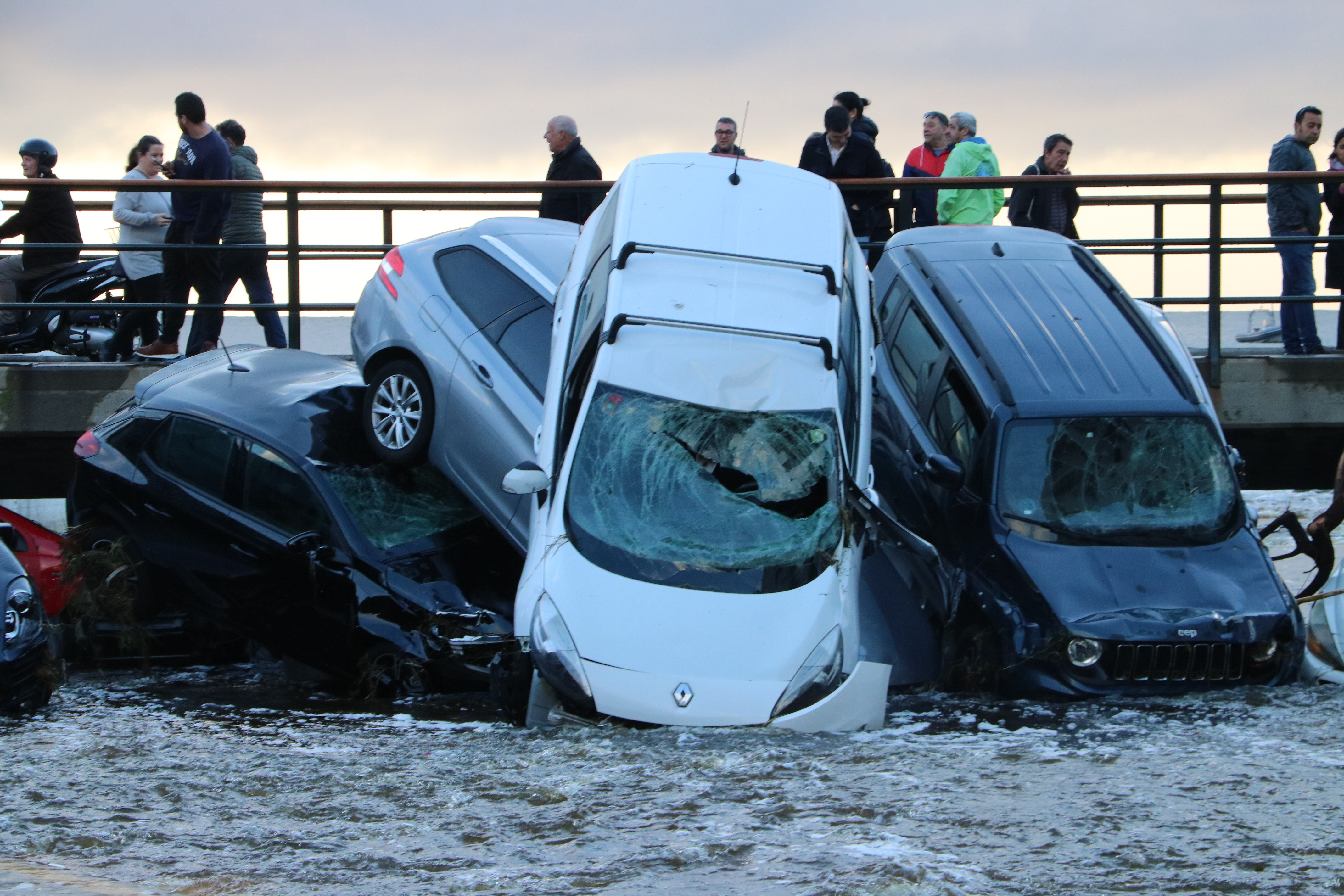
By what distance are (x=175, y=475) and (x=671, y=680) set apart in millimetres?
3907

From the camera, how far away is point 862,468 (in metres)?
7.58

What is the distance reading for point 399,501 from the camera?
855 centimetres

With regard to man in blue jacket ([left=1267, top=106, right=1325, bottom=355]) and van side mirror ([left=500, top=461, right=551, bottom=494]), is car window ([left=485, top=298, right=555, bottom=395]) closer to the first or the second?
van side mirror ([left=500, top=461, right=551, bottom=494])

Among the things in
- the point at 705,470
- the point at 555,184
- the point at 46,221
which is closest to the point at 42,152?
the point at 46,221

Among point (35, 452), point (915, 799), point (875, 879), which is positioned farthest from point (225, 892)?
point (35, 452)

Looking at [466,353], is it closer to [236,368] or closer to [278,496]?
[278,496]

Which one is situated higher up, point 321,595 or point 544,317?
point 544,317

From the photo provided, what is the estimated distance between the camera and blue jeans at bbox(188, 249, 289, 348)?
12.0m

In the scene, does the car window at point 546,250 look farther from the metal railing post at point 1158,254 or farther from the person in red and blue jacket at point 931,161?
the metal railing post at point 1158,254

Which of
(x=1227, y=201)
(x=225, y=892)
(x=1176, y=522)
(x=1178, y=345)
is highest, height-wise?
(x=1227, y=201)

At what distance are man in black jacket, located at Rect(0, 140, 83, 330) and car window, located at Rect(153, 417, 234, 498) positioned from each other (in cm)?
370

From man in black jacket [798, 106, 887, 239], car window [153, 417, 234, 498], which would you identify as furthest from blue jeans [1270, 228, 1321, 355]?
car window [153, 417, 234, 498]

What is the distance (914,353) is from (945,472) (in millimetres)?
1507

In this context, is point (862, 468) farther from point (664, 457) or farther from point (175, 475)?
point (175, 475)
